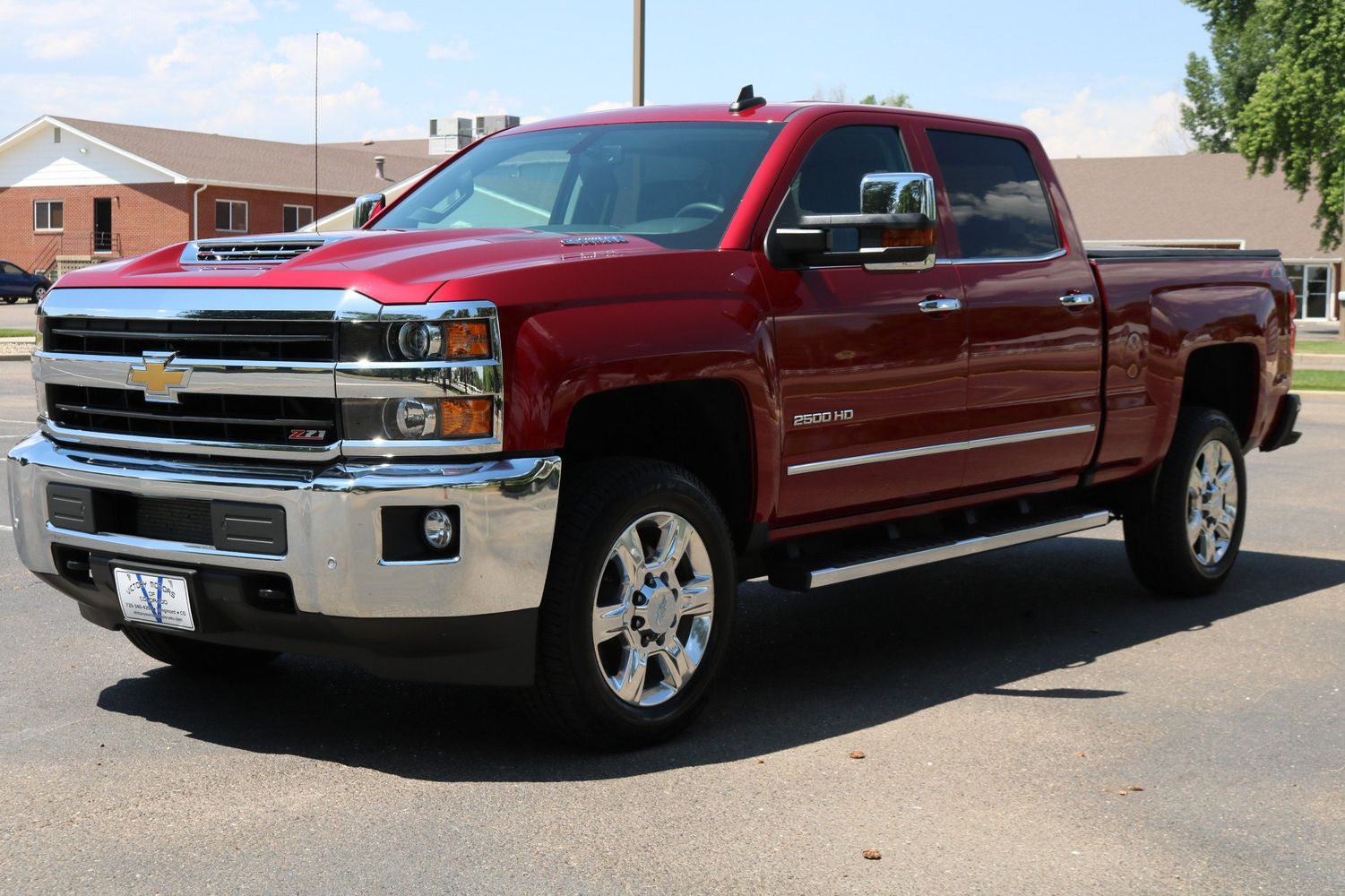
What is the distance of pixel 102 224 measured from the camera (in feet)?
183

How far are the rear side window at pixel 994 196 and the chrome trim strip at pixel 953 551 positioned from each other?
114 centimetres

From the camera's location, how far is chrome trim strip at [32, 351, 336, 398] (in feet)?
15.4

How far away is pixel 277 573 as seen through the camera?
4.71 metres

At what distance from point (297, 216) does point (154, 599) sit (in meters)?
54.6

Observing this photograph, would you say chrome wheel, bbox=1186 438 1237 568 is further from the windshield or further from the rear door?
the windshield

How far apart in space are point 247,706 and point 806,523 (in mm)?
2082

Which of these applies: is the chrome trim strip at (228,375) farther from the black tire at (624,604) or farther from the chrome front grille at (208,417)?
the black tire at (624,604)

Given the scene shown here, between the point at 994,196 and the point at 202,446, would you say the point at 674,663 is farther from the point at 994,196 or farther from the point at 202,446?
the point at 994,196

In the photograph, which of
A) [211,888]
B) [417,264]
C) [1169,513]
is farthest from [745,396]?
[1169,513]

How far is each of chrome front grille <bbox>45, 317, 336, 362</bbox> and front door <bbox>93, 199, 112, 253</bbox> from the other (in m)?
53.1

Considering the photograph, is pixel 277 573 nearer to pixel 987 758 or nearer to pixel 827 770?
pixel 827 770

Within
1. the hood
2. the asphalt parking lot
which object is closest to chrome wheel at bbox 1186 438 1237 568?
the asphalt parking lot

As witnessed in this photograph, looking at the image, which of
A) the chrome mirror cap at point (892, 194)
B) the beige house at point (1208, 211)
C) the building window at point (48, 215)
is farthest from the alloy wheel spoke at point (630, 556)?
the building window at point (48, 215)

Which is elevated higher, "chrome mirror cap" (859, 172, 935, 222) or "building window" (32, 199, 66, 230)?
"building window" (32, 199, 66, 230)
